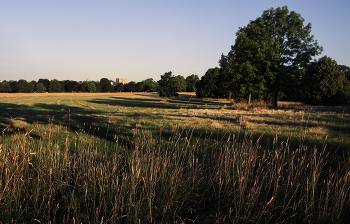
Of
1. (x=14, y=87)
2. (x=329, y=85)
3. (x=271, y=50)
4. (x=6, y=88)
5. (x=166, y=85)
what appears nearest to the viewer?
(x=271, y=50)

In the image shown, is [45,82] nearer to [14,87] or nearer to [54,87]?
[54,87]

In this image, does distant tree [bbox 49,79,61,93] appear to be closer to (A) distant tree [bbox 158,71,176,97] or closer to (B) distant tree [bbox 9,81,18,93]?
(B) distant tree [bbox 9,81,18,93]

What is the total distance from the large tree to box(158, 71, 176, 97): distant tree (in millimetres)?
32001

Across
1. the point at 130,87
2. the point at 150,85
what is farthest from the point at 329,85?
the point at 130,87

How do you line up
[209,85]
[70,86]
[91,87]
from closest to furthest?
1. [209,85]
2. [70,86]
3. [91,87]

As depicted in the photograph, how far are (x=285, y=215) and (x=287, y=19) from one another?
97.4 ft

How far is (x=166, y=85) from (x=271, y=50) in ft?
119

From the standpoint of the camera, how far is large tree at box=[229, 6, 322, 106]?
86.1ft

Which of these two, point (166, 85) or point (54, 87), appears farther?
point (54, 87)

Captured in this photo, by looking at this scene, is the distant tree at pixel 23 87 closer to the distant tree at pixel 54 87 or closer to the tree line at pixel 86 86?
the tree line at pixel 86 86

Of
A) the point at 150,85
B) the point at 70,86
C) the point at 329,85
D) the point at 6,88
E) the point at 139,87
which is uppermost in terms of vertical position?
the point at 150,85

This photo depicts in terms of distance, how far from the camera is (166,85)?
59.2 metres

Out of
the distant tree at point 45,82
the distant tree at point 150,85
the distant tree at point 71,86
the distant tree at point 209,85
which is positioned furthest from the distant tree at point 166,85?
the distant tree at point 45,82

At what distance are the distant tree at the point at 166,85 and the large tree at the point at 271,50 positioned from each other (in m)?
32.0
